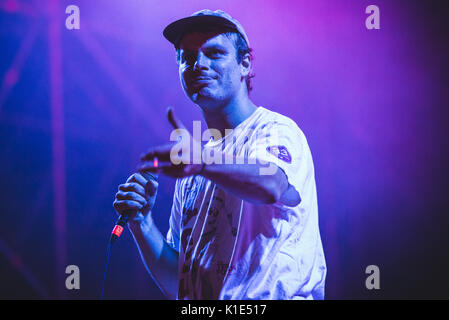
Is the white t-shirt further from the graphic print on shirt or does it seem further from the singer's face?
the singer's face

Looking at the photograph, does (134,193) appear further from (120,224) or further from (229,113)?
(229,113)

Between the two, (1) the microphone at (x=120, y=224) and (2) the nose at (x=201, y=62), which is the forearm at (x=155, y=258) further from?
(2) the nose at (x=201, y=62)

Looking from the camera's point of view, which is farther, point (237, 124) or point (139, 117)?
point (139, 117)

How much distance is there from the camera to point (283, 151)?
108 cm

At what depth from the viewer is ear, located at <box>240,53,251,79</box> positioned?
1480mm

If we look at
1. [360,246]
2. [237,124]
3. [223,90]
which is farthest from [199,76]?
[360,246]

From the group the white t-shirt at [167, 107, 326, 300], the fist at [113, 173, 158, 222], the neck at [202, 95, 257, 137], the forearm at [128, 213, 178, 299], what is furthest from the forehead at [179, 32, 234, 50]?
the forearm at [128, 213, 178, 299]

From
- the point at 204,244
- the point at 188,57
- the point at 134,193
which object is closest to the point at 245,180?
the point at 204,244

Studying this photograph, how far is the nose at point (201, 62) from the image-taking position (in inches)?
53.2

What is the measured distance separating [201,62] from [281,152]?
0.53 meters

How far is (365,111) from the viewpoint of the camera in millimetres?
1683

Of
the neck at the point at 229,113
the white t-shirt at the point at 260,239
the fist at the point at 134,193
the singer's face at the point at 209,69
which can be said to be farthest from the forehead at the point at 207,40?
the fist at the point at 134,193

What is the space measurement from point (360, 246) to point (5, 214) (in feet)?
6.01

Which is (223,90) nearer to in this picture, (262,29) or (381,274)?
(262,29)
